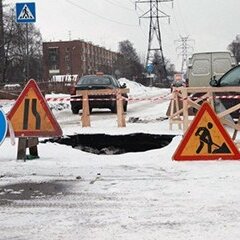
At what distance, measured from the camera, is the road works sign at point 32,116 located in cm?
902

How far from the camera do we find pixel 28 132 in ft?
29.7

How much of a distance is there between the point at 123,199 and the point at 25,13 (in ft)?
21.5

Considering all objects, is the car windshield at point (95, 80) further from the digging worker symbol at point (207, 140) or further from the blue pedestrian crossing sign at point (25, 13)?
the digging worker symbol at point (207, 140)

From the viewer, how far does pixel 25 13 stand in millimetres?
11617

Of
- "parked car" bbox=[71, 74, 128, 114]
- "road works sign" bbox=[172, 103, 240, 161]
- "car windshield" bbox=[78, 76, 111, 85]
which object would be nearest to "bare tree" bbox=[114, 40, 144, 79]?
"car windshield" bbox=[78, 76, 111, 85]

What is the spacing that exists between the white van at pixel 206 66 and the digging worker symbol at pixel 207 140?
9723mm

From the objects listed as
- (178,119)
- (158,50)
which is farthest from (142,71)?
(178,119)

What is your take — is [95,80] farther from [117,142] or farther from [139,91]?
[139,91]

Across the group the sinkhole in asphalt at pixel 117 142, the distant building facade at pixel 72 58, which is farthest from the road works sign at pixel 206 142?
the distant building facade at pixel 72 58

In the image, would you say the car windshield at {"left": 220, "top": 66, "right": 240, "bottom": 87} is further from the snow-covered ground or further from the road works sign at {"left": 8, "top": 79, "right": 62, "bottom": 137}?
the road works sign at {"left": 8, "top": 79, "right": 62, "bottom": 137}

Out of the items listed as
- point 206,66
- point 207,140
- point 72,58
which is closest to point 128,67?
point 72,58

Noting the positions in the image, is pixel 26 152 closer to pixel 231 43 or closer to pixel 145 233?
pixel 145 233

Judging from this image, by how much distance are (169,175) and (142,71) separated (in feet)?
300

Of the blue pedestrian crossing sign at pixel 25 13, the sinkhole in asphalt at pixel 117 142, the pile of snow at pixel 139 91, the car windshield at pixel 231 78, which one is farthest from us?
the pile of snow at pixel 139 91
